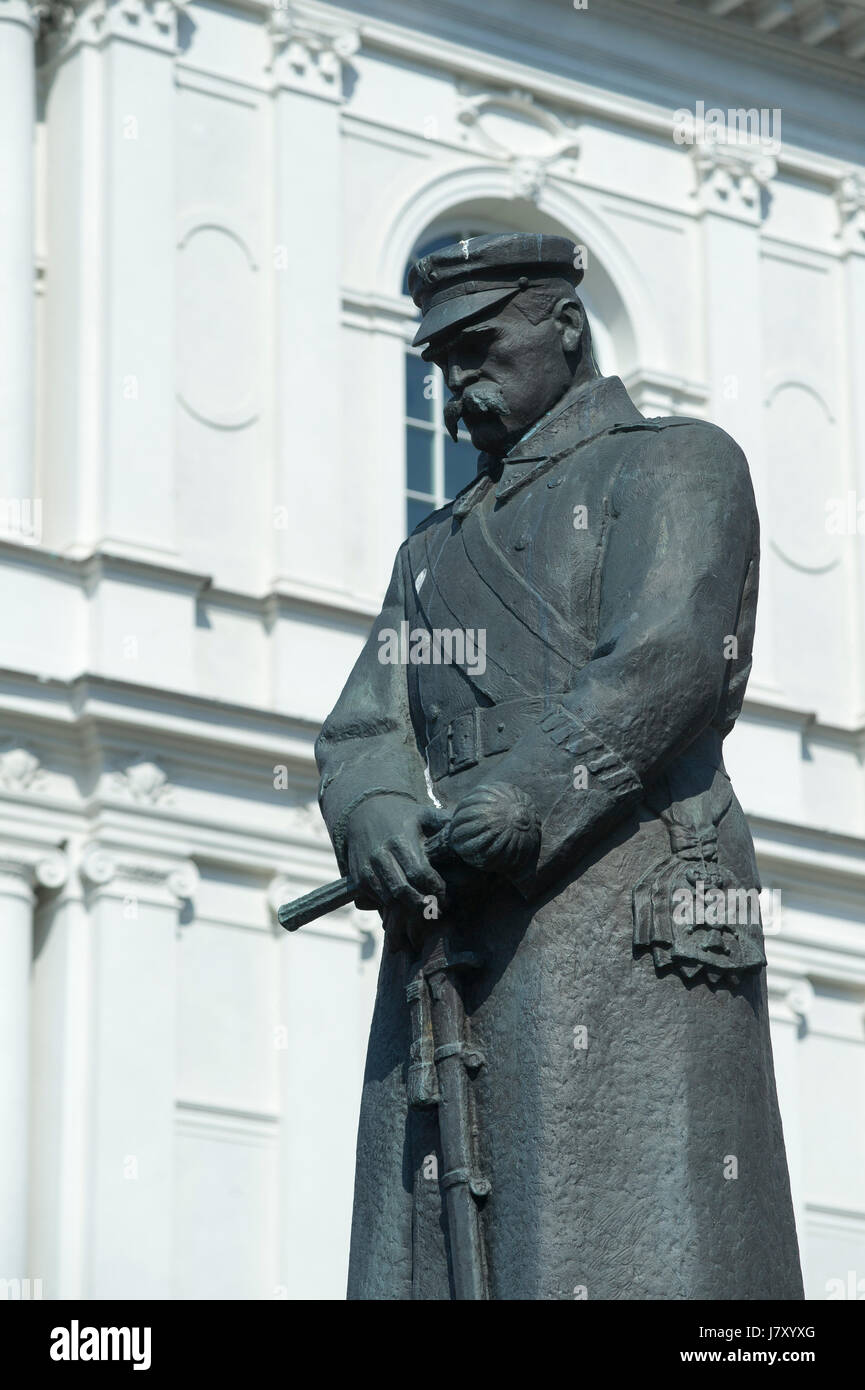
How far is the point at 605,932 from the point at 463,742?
1.61ft

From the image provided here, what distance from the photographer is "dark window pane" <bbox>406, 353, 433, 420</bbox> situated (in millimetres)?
23266

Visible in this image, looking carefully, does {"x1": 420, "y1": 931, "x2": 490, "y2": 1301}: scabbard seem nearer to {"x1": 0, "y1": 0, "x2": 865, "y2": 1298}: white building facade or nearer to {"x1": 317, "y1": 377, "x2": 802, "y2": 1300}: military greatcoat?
{"x1": 317, "y1": 377, "x2": 802, "y2": 1300}: military greatcoat

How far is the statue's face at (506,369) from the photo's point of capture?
6445mm

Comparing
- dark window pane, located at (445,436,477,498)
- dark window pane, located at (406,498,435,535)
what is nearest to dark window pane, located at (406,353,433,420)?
dark window pane, located at (445,436,477,498)

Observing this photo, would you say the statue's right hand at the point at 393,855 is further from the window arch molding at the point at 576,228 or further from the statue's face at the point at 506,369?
the window arch molding at the point at 576,228

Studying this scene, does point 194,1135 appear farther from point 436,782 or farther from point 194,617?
point 436,782

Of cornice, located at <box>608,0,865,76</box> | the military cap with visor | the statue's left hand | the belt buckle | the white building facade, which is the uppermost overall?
cornice, located at <box>608,0,865,76</box>

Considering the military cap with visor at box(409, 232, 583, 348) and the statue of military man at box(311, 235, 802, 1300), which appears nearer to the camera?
the statue of military man at box(311, 235, 802, 1300)

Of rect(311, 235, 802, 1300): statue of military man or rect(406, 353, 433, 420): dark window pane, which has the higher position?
rect(406, 353, 433, 420): dark window pane

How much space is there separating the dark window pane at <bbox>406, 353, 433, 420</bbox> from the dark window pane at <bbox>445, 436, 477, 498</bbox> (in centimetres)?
25

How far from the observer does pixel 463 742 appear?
6.22 metres

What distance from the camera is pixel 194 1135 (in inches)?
797

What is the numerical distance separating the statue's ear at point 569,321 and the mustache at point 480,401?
0.15m
